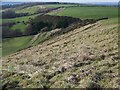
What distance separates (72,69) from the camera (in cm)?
1923

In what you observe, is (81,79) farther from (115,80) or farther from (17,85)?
(17,85)

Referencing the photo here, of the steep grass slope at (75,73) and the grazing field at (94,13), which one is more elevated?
the grazing field at (94,13)

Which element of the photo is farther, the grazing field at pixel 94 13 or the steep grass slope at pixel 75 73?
the grazing field at pixel 94 13

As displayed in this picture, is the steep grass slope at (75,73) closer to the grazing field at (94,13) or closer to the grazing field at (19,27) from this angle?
the grazing field at (94,13)

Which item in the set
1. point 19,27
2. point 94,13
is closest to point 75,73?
point 19,27

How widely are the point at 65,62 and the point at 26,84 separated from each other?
16.0 ft

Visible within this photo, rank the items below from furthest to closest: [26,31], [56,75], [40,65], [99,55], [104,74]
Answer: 1. [26,31]
2. [40,65]
3. [99,55]
4. [56,75]
5. [104,74]

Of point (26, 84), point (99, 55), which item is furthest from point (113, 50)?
point (26, 84)

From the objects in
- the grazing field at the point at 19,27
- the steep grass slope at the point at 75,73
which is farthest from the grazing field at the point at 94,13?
the steep grass slope at the point at 75,73

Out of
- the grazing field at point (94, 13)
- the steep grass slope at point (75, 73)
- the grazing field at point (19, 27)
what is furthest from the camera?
the grazing field at point (19, 27)

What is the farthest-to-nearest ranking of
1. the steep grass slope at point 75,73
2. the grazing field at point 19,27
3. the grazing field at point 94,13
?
1. the grazing field at point 19,27
2. the grazing field at point 94,13
3. the steep grass slope at point 75,73

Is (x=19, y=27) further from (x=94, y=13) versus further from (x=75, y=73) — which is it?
(x=75, y=73)

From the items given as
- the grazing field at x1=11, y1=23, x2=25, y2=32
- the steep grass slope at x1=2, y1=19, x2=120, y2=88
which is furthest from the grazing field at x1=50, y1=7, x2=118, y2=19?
the steep grass slope at x1=2, y1=19, x2=120, y2=88

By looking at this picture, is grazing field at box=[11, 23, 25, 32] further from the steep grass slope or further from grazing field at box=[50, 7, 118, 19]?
the steep grass slope
